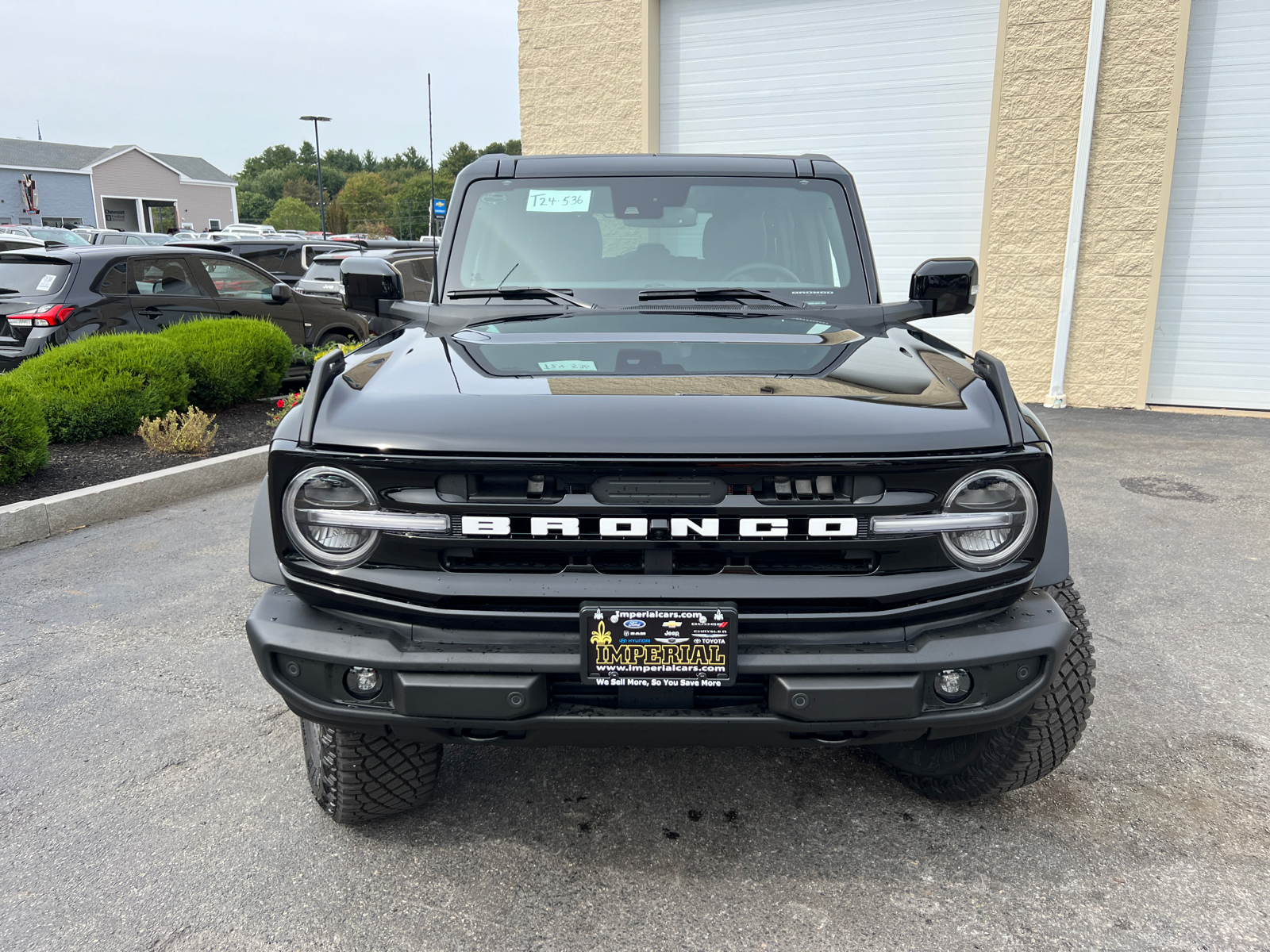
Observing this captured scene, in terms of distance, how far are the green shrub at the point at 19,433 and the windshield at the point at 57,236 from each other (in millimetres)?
23116

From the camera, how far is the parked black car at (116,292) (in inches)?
307

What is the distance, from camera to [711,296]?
309 centimetres

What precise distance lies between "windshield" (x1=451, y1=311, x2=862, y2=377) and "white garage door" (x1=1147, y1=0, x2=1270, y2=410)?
27.8 feet

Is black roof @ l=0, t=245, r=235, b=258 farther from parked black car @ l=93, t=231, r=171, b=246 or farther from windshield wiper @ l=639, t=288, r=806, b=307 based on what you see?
parked black car @ l=93, t=231, r=171, b=246

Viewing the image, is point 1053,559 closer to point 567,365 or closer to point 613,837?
point 567,365

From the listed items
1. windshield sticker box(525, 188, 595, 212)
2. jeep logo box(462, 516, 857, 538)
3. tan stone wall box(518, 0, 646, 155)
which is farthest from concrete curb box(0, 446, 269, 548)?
tan stone wall box(518, 0, 646, 155)

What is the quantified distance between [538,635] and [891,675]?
2.54 ft

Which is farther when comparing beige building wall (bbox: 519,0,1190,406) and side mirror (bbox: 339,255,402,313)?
beige building wall (bbox: 519,0,1190,406)

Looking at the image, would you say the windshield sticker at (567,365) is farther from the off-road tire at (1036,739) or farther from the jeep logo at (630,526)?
the off-road tire at (1036,739)

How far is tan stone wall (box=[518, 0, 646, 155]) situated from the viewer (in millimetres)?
10828

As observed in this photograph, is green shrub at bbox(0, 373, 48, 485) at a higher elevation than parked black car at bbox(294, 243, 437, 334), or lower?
lower

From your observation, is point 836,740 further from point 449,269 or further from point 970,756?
point 449,269

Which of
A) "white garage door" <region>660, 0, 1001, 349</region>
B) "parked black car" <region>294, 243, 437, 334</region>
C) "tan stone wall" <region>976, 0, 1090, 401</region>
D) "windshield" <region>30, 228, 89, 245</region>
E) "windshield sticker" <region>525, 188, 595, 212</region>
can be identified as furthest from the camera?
"windshield" <region>30, 228, 89, 245</region>

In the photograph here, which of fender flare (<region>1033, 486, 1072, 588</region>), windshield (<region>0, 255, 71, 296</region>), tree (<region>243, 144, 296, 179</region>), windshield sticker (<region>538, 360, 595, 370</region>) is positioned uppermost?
tree (<region>243, 144, 296, 179</region>)
